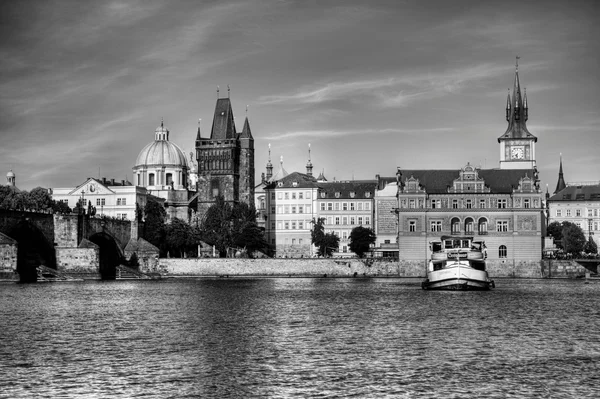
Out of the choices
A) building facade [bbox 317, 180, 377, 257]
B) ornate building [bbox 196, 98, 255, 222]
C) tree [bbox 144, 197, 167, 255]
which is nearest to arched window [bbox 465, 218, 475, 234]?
building facade [bbox 317, 180, 377, 257]

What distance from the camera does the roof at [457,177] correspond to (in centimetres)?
11762

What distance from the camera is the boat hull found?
3071 inches

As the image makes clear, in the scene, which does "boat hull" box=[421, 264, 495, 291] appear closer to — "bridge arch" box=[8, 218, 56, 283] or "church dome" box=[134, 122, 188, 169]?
"bridge arch" box=[8, 218, 56, 283]

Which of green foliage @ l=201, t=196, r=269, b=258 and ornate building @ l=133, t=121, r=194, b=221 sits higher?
ornate building @ l=133, t=121, r=194, b=221

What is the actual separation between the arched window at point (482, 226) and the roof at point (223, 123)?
54370 mm

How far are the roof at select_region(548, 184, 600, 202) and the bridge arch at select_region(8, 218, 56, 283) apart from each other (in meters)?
102

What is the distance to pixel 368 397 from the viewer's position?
2736 cm

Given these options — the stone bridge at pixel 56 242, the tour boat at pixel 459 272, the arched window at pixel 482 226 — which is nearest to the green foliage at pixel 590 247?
the arched window at pixel 482 226

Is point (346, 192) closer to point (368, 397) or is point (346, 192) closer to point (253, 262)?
point (253, 262)

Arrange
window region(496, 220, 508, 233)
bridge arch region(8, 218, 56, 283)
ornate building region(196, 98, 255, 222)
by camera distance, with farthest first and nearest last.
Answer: ornate building region(196, 98, 255, 222), window region(496, 220, 508, 233), bridge arch region(8, 218, 56, 283)

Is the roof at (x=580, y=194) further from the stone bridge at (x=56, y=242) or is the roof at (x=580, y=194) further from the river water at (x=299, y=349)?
the river water at (x=299, y=349)

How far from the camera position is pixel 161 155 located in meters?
179

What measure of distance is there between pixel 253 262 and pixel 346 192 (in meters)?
32.4

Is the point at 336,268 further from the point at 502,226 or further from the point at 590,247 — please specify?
the point at 590,247
